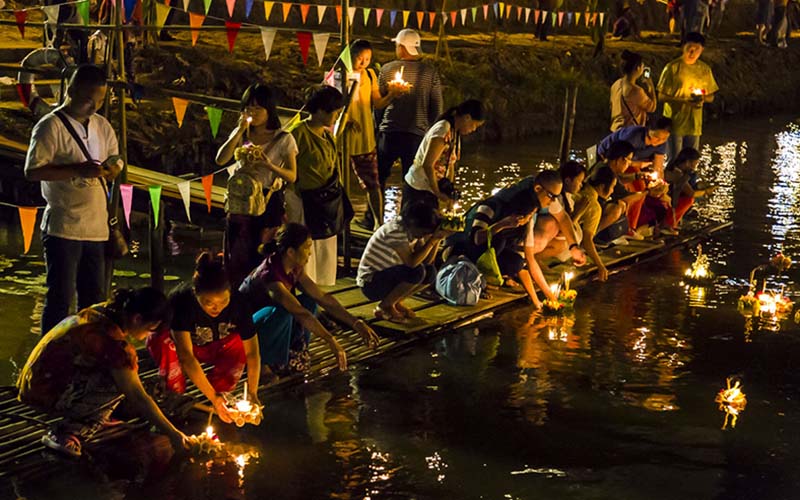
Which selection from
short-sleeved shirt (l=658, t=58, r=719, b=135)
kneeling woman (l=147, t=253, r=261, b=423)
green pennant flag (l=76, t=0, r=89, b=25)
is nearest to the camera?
kneeling woman (l=147, t=253, r=261, b=423)

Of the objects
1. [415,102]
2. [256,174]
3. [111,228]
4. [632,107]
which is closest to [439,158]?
[415,102]

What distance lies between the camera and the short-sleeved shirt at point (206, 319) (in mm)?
6082

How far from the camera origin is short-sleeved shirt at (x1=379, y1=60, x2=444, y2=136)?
32.0ft

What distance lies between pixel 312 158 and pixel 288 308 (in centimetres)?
161

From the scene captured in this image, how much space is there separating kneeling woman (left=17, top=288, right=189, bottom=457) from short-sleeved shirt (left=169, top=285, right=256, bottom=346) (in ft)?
0.81

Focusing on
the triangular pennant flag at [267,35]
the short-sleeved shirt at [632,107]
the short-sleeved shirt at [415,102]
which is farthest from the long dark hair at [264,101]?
the short-sleeved shirt at [632,107]

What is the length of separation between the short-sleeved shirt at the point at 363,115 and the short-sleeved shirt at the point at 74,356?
3.94m

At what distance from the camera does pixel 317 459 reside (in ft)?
19.4

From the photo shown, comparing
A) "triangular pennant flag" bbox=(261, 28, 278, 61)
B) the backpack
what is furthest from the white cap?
the backpack

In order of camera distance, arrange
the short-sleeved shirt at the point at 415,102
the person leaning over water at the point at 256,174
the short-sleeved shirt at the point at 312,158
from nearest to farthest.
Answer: the person leaning over water at the point at 256,174 → the short-sleeved shirt at the point at 312,158 → the short-sleeved shirt at the point at 415,102

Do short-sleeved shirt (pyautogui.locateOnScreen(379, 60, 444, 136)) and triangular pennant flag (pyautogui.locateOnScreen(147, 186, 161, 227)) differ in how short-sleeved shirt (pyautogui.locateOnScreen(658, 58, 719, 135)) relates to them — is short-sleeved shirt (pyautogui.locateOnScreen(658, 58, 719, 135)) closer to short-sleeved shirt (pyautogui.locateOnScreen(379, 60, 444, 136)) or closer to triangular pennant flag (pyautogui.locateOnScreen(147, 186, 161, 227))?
short-sleeved shirt (pyautogui.locateOnScreen(379, 60, 444, 136))

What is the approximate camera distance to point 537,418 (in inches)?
263

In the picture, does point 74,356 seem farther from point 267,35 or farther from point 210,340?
point 267,35

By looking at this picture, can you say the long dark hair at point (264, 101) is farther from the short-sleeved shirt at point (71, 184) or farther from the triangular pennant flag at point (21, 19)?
the triangular pennant flag at point (21, 19)
